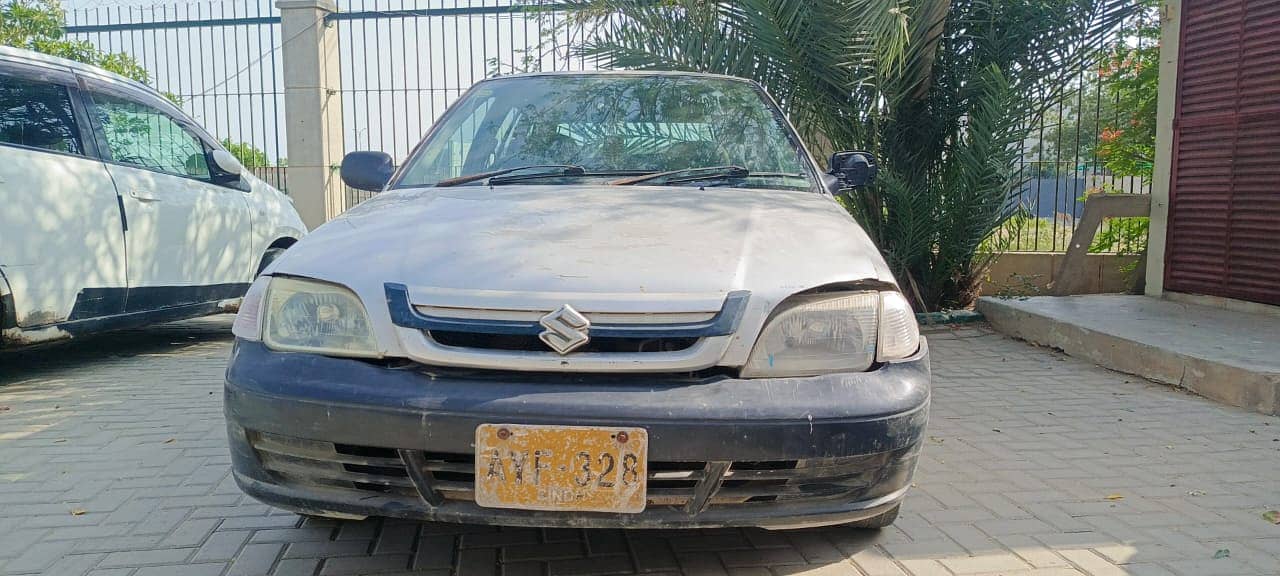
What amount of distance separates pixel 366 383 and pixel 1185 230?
6818 mm

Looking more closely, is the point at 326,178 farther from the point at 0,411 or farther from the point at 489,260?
the point at 489,260

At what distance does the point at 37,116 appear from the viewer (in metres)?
4.75

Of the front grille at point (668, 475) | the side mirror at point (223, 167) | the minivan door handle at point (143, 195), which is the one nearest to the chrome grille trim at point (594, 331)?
the front grille at point (668, 475)

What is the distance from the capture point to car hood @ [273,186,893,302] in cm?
227

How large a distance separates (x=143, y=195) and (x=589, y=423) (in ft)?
13.9

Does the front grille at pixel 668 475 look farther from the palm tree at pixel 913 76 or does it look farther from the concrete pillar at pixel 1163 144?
the concrete pillar at pixel 1163 144

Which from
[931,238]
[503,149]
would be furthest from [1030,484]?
[931,238]

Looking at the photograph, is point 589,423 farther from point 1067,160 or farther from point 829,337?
point 1067,160

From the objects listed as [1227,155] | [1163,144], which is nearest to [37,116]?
[1227,155]

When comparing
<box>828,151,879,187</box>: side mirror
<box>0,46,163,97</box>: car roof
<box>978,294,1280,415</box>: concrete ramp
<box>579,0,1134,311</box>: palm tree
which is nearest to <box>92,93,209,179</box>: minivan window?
<box>0,46,163,97</box>: car roof

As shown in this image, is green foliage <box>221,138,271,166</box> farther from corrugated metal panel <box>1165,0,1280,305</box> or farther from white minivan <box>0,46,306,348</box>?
corrugated metal panel <box>1165,0,1280,305</box>

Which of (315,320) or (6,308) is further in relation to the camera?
(6,308)

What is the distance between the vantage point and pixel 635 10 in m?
7.34

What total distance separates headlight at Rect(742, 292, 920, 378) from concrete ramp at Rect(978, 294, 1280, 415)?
3103 millimetres
